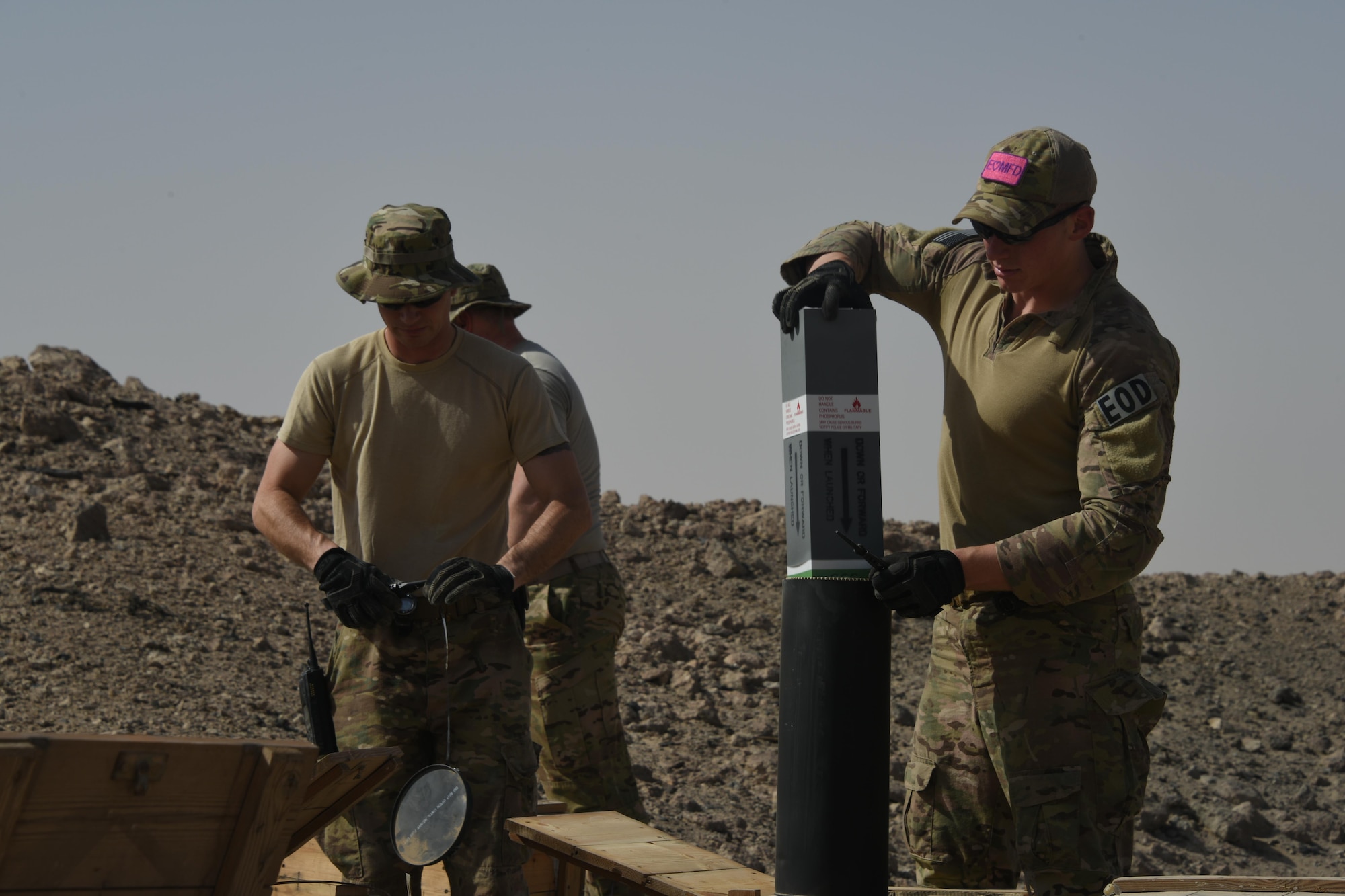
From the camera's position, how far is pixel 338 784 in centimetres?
342

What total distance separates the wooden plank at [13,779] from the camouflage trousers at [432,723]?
1.68 m

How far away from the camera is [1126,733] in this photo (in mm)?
3537

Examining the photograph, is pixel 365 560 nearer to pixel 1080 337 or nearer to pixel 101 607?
pixel 1080 337

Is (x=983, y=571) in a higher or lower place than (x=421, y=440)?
lower

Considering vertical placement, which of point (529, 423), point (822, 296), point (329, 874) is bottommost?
point (329, 874)

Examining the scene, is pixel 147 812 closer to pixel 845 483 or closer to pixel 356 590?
pixel 356 590

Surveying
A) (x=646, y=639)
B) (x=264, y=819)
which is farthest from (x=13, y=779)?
(x=646, y=639)

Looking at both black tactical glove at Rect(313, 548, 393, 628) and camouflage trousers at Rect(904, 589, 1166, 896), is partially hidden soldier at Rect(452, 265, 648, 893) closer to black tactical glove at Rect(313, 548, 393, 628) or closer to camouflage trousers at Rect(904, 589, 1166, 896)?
black tactical glove at Rect(313, 548, 393, 628)

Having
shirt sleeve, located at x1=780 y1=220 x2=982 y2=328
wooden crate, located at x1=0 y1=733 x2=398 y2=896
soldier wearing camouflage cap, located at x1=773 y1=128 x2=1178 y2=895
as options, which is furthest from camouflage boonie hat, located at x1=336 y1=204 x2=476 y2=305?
wooden crate, located at x1=0 y1=733 x2=398 y2=896

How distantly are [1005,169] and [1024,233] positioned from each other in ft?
0.55

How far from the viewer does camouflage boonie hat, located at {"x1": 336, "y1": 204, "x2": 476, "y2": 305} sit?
14.0ft

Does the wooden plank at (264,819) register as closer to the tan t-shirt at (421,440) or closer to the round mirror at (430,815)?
the round mirror at (430,815)

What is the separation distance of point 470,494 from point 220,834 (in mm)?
1639

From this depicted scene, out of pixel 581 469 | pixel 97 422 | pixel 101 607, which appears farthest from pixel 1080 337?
pixel 97 422
